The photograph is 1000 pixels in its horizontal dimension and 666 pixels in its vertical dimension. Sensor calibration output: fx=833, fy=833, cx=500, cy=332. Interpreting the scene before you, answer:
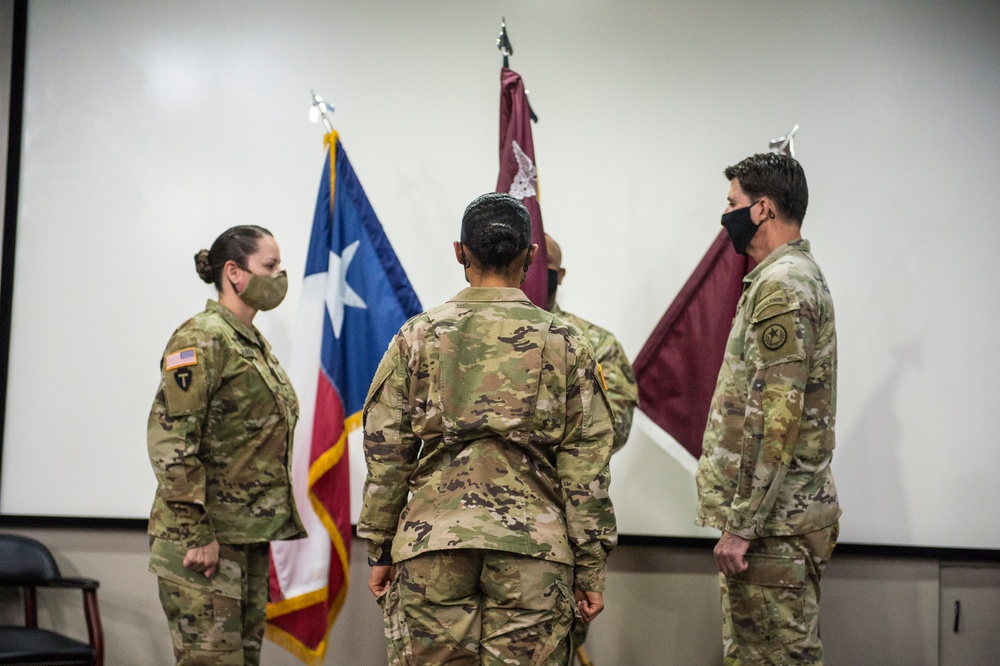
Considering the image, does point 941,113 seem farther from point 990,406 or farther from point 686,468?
point 686,468

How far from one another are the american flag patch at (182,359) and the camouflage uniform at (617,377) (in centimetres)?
121

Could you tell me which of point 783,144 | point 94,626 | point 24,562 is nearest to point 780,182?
point 783,144

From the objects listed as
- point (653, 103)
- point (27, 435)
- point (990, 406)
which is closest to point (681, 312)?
point (653, 103)

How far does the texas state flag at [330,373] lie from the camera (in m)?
2.81

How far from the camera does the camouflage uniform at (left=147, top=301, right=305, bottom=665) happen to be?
7.50ft

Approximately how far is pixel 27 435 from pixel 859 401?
3.30 metres

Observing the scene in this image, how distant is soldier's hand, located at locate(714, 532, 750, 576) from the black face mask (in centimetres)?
80

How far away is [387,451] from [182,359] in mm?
848

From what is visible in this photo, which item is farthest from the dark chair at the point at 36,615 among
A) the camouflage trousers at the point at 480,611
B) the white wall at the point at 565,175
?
the camouflage trousers at the point at 480,611

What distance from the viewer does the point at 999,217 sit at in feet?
10.5

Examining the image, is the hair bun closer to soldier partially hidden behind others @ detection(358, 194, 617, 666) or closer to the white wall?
the white wall

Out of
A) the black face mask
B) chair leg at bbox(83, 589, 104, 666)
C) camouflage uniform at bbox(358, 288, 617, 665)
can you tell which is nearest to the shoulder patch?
the black face mask

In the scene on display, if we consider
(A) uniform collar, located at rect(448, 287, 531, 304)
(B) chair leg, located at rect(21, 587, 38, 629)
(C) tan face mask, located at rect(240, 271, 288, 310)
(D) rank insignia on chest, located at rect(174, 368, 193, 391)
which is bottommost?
(B) chair leg, located at rect(21, 587, 38, 629)

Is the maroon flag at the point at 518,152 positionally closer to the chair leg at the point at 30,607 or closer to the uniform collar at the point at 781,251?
the uniform collar at the point at 781,251
